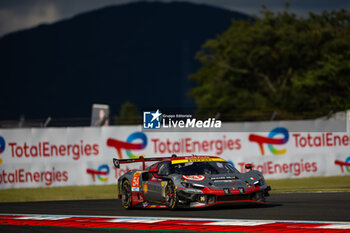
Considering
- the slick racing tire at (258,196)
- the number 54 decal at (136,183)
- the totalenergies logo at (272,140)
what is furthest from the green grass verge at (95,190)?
the slick racing tire at (258,196)

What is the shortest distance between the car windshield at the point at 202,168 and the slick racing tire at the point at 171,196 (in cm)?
41

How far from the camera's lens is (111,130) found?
900 inches

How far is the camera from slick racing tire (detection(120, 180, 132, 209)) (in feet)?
43.9

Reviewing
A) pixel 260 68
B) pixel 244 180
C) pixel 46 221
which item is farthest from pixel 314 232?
pixel 260 68

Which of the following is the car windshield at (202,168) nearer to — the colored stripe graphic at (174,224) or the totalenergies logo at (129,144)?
the colored stripe graphic at (174,224)

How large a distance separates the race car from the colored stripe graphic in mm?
1044

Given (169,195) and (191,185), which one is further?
(169,195)

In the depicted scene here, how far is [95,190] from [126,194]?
24.4 feet

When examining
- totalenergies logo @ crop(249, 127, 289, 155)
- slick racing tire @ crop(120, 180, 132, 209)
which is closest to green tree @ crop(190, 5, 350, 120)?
totalenergies logo @ crop(249, 127, 289, 155)

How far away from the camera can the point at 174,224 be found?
31.3 ft

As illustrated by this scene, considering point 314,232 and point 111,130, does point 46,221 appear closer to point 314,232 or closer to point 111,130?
point 314,232

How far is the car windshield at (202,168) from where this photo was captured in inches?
482

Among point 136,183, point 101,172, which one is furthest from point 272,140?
point 136,183

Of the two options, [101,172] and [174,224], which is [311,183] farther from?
[174,224]
